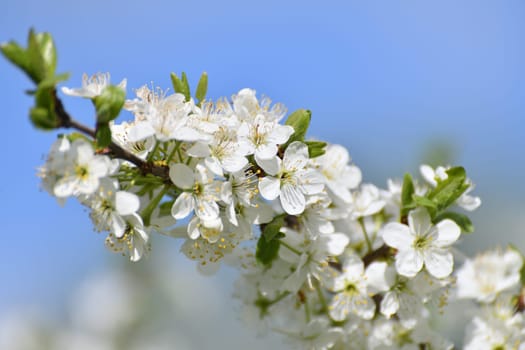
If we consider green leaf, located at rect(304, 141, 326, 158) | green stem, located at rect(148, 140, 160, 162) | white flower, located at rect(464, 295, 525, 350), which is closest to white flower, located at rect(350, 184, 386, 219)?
green leaf, located at rect(304, 141, 326, 158)

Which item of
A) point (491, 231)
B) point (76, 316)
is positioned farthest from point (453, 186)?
point (76, 316)

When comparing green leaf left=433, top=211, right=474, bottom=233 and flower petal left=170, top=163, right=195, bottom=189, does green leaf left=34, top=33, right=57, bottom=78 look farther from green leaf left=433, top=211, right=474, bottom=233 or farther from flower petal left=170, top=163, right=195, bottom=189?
green leaf left=433, top=211, right=474, bottom=233

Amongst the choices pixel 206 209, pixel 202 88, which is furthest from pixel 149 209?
pixel 202 88

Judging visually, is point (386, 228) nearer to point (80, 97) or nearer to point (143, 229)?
point (143, 229)

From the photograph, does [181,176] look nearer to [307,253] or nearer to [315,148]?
[315,148]

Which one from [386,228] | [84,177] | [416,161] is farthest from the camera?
[416,161]
